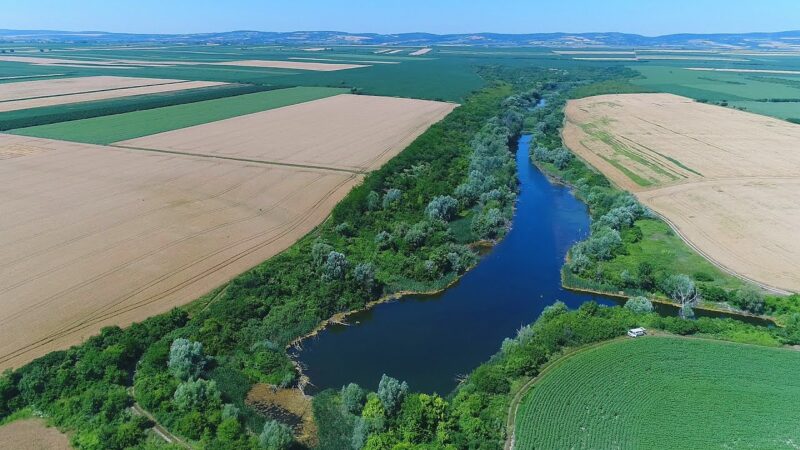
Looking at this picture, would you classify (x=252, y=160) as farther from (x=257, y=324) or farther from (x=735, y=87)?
(x=735, y=87)

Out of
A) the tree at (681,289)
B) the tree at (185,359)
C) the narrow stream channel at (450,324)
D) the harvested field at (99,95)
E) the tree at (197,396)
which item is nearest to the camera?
the tree at (197,396)

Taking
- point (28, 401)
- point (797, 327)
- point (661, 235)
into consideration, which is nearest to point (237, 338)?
point (28, 401)

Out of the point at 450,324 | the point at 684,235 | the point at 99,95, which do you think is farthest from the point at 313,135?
the point at 99,95

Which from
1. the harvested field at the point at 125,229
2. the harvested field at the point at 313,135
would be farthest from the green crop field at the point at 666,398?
the harvested field at the point at 313,135

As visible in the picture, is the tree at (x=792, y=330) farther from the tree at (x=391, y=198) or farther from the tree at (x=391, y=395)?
the tree at (x=391, y=198)

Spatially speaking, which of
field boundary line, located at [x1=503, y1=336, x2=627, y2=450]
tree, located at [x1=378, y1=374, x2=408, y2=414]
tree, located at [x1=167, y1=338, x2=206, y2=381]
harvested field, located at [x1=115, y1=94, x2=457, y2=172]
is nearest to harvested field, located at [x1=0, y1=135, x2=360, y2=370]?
harvested field, located at [x1=115, y1=94, x2=457, y2=172]

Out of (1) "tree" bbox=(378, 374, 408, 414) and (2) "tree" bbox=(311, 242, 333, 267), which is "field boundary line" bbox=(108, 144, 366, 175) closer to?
(2) "tree" bbox=(311, 242, 333, 267)
